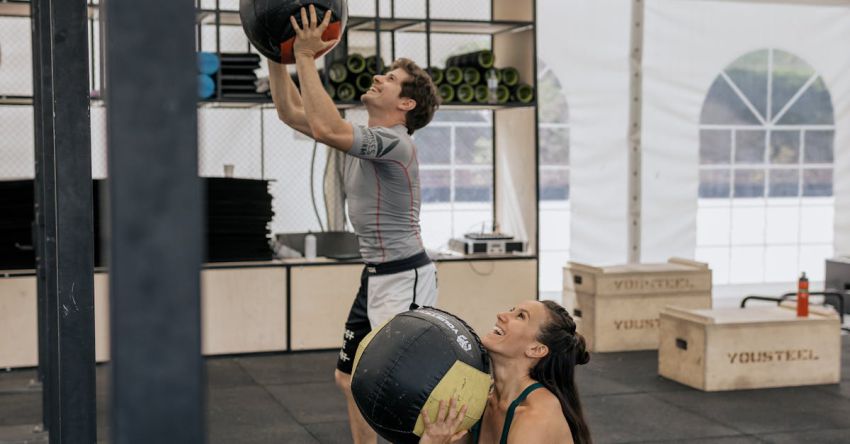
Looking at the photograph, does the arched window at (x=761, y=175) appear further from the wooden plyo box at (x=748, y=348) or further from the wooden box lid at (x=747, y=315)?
the wooden plyo box at (x=748, y=348)

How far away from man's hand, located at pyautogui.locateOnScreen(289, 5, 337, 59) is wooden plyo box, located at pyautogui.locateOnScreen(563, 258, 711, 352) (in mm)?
4047

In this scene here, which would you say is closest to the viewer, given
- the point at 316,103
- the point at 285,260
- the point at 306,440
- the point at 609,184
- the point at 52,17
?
the point at 316,103

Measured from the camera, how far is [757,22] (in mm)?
8617

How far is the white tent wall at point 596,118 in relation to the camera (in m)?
7.92

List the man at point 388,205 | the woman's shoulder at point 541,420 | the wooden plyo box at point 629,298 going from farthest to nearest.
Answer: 1. the wooden plyo box at point 629,298
2. the man at point 388,205
3. the woman's shoulder at point 541,420

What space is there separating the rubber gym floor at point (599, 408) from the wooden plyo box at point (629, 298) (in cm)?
34

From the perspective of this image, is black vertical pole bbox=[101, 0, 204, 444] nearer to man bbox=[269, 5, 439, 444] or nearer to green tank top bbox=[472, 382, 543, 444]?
green tank top bbox=[472, 382, 543, 444]

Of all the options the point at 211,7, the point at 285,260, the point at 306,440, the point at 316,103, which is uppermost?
the point at 211,7

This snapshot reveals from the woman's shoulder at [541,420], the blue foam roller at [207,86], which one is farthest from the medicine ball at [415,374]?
the blue foam roller at [207,86]

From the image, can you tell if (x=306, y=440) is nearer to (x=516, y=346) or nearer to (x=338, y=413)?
(x=338, y=413)

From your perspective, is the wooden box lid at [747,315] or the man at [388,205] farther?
the wooden box lid at [747,315]

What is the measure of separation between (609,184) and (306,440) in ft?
13.9

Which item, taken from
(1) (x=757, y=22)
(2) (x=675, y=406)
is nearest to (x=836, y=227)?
(1) (x=757, y=22)

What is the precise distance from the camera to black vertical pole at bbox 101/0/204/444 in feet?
3.88
